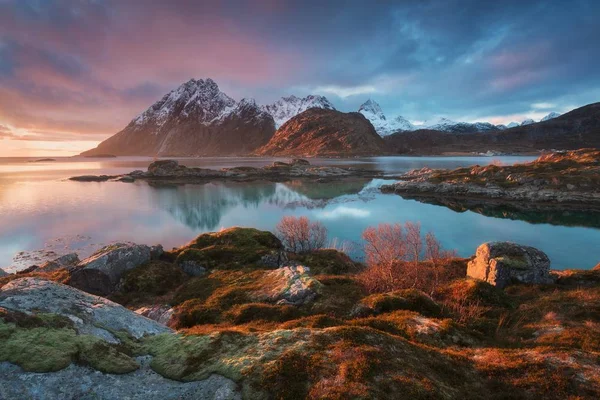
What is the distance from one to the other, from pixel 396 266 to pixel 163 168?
160 meters

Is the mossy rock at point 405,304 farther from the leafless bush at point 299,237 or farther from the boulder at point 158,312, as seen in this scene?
the leafless bush at point 299,237

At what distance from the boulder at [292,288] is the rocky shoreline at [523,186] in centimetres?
7538

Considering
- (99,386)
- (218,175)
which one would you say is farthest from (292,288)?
(218,175)

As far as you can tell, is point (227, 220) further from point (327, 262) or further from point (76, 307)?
point (76, 307)

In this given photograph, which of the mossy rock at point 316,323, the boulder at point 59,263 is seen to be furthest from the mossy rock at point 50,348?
the boulder at point 59,263

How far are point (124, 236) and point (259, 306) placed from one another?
149ft

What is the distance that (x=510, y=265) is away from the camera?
23.5 metres

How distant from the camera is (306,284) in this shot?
20.3 meters

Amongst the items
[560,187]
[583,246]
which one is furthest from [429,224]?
[560,187]

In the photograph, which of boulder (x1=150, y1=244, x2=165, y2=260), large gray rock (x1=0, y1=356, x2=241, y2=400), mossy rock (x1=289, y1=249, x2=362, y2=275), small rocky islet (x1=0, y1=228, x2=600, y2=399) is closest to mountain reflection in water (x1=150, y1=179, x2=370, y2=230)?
boulder (x1=150, y1=244, x2=165, y2=260)

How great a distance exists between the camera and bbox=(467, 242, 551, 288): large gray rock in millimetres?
23156

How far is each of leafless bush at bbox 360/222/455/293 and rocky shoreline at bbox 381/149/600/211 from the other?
60.8 meters

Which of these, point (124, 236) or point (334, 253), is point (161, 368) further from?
point (124, 236)

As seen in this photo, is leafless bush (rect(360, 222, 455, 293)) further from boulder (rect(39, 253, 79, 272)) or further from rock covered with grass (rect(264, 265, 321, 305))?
boulder (rect(39, 253, 79, 272))
